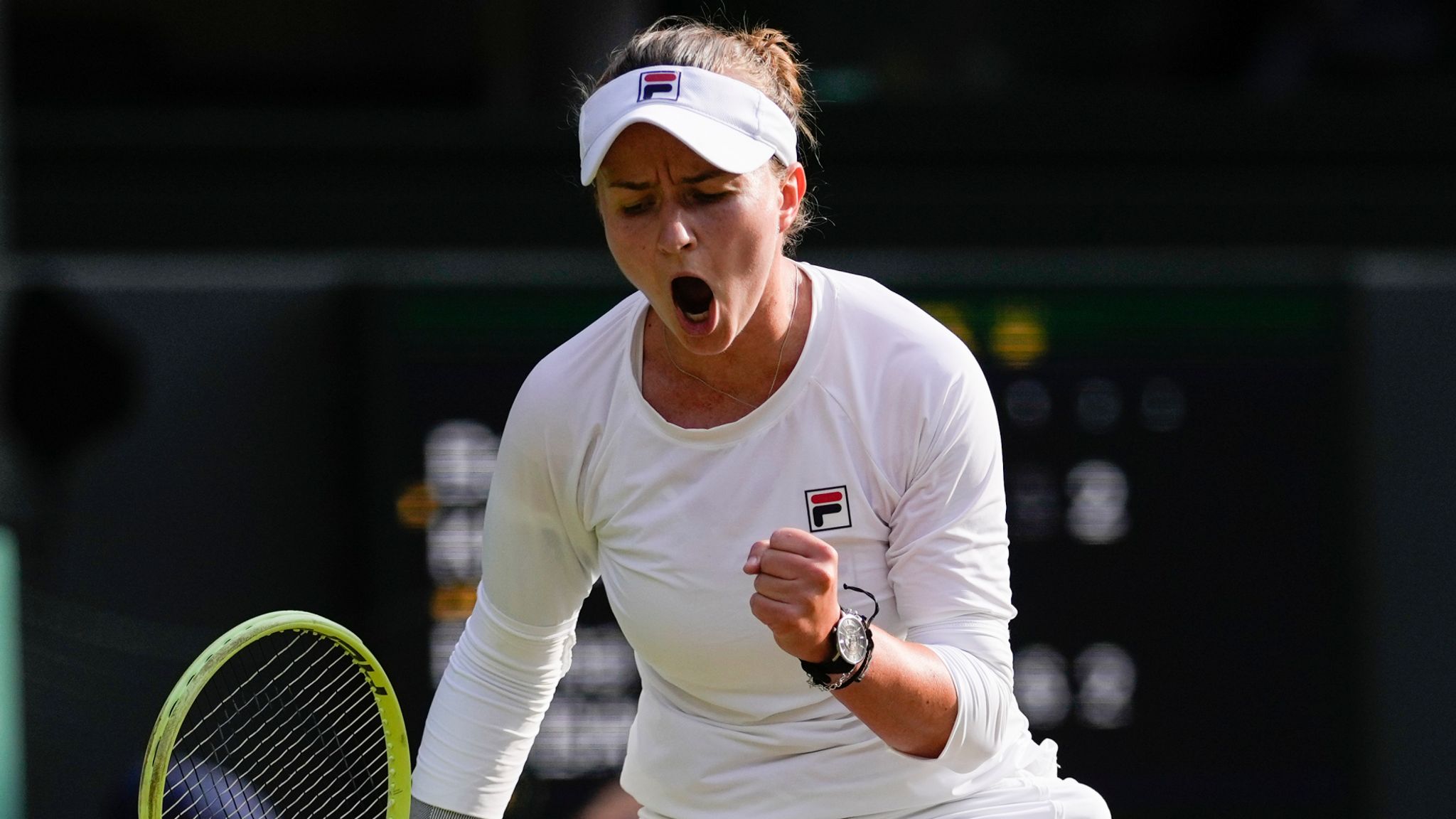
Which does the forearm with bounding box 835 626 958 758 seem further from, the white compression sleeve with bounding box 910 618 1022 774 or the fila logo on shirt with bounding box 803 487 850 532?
the fila logo on shirt with bounding box 803 487 850 532

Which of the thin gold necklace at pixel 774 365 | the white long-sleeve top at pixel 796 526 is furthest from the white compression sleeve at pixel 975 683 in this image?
the thin gold necklace at pixel 774 365

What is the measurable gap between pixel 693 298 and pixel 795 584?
1.47 feet

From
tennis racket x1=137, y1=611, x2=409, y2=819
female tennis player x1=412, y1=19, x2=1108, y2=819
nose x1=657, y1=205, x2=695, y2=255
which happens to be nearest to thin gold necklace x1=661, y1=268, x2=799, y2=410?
female tennis player x1=412, y1=19, x2=1108, y2=819

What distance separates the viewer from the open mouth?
2346 millimetres

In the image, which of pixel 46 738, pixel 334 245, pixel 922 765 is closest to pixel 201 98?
pixel 334 245

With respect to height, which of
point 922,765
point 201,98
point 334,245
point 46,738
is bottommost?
point 46,738

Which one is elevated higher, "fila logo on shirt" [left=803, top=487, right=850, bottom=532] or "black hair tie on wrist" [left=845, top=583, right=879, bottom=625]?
"fila logo on shirt" [left=803, top=487, right=850, bottom=532]

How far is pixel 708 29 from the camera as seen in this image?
253 cm

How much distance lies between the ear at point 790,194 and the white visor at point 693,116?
4 centimetres

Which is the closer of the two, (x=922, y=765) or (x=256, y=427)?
(x=922, y=765)

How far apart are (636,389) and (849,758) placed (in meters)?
0.53

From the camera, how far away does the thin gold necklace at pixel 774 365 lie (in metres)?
2.47

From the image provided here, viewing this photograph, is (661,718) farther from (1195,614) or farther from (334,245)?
(334,245)

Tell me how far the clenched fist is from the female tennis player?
0.15 m
